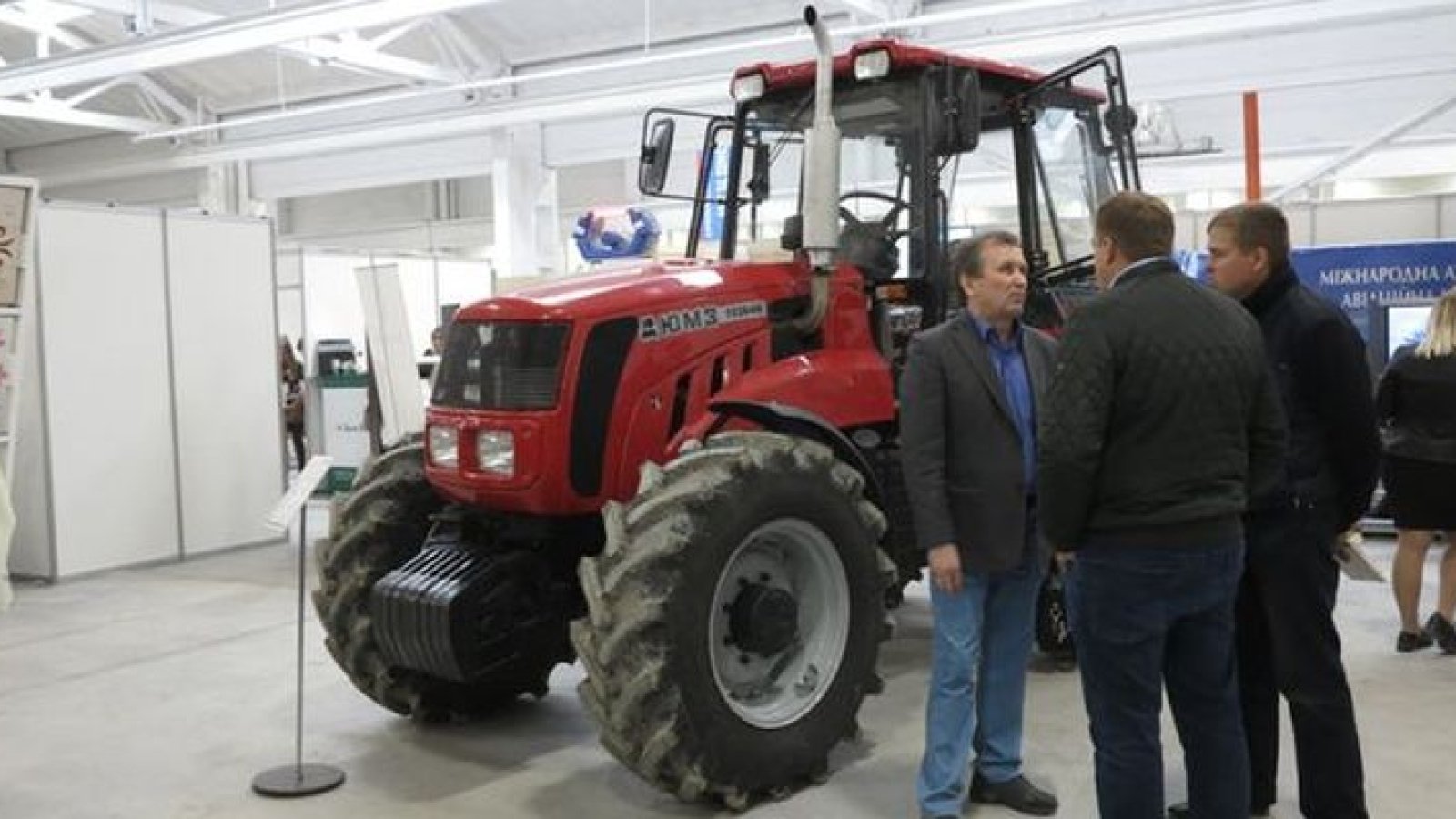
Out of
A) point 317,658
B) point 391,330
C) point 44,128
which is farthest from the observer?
point 44,128

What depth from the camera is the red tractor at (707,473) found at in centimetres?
364

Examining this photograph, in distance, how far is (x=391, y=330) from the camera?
854 cm

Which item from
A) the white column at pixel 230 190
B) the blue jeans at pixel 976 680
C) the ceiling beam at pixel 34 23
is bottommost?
the blue jeans at pixel 976 680

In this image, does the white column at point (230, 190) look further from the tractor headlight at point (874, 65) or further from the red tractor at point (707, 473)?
the tractor headlight at point (874, 65)

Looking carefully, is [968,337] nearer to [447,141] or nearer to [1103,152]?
[1103,152]

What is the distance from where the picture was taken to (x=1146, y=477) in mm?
2760

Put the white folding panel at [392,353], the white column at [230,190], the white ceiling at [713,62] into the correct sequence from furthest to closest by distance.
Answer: the white column at [230,190] < the white ceiling at [713,62] < the white folding panel at [392,353]

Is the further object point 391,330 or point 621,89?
point 621,89

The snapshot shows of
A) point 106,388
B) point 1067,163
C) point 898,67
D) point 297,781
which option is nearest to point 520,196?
point 106,388

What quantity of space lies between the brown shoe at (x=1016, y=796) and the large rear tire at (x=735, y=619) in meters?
0.45

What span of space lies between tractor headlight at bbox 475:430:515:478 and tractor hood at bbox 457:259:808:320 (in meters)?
0.36

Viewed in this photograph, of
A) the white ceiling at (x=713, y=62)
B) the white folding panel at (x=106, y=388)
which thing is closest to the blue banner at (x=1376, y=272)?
the white ceiling at (x=713, y=62)

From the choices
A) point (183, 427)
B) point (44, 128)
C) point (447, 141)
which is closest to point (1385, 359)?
point (183, 427)

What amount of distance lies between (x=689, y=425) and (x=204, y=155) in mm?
14305
